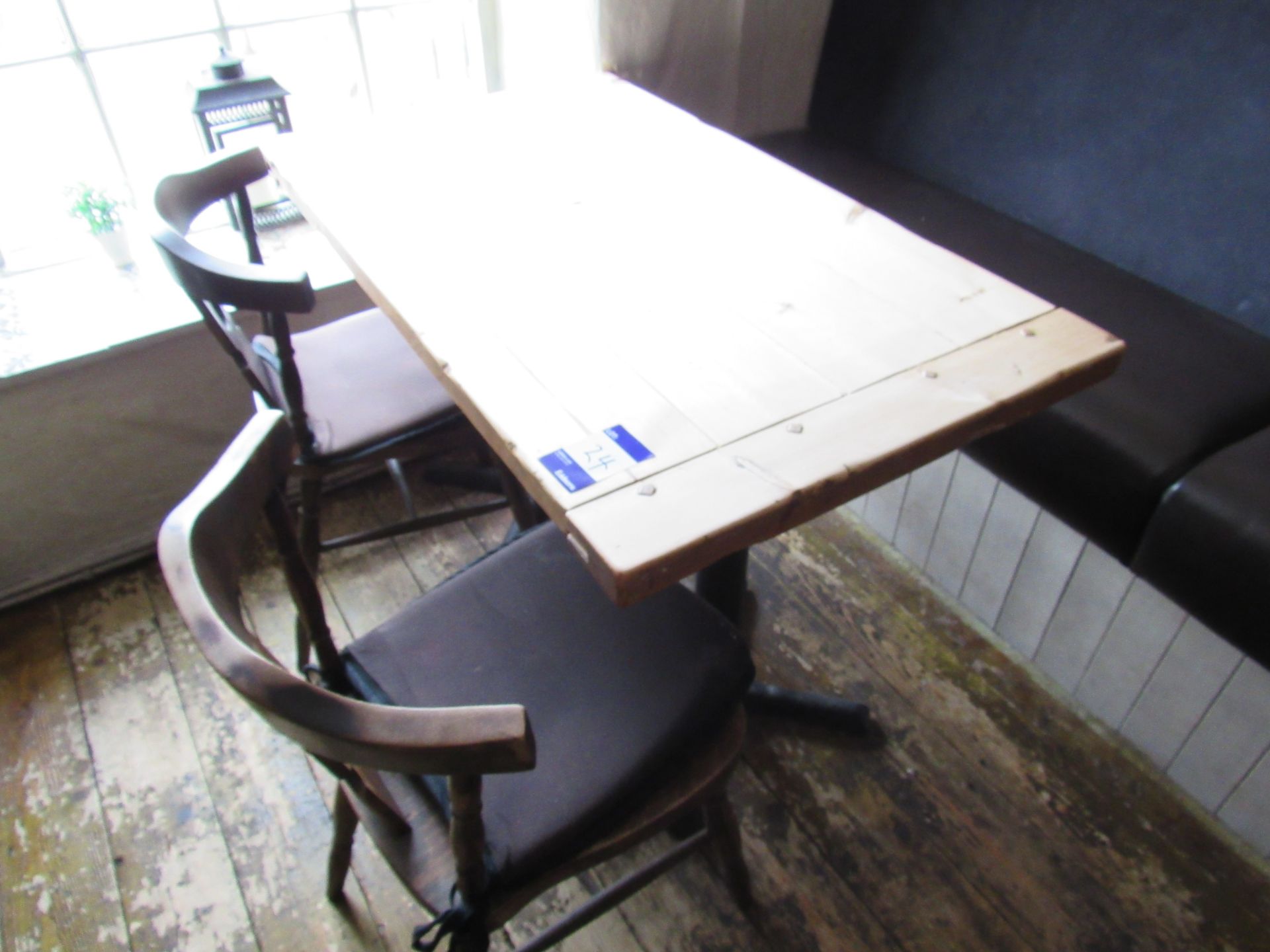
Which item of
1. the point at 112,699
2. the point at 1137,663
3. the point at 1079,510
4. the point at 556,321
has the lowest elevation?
the point at 112,699

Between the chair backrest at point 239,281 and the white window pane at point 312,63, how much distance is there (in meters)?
0.42

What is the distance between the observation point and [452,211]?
3.88 ft

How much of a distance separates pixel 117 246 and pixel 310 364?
0.59m

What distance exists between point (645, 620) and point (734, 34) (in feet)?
4.56

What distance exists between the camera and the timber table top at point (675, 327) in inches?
29.8

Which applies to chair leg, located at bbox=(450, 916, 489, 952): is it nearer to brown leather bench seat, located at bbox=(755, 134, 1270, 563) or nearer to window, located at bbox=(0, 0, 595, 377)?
brown leather bench seat, located at bbox=(755, 134, 1270, 563)

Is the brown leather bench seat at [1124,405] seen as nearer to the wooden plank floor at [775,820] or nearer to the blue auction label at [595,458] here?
the wooden plank floor at [775,820]

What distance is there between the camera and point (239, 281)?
A: 1035 millimetres

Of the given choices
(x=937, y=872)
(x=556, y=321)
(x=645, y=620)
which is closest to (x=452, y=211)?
(x=556, y=321)

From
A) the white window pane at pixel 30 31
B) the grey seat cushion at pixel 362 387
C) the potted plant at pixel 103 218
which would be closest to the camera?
the grey seat cushion at pixel 362 387

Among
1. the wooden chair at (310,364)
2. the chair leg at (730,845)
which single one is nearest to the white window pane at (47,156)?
the wooden chair at (310,364)

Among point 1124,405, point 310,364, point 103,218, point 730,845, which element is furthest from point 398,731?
point 103,218

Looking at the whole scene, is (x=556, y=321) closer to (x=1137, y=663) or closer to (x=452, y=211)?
(x=452, y=211)

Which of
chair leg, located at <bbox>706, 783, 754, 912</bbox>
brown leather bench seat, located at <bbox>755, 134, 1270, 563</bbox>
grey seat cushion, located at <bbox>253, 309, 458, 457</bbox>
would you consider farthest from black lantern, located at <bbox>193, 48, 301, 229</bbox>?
chair leg, located at <bbox>706, 783, 754, 912</bbox>
